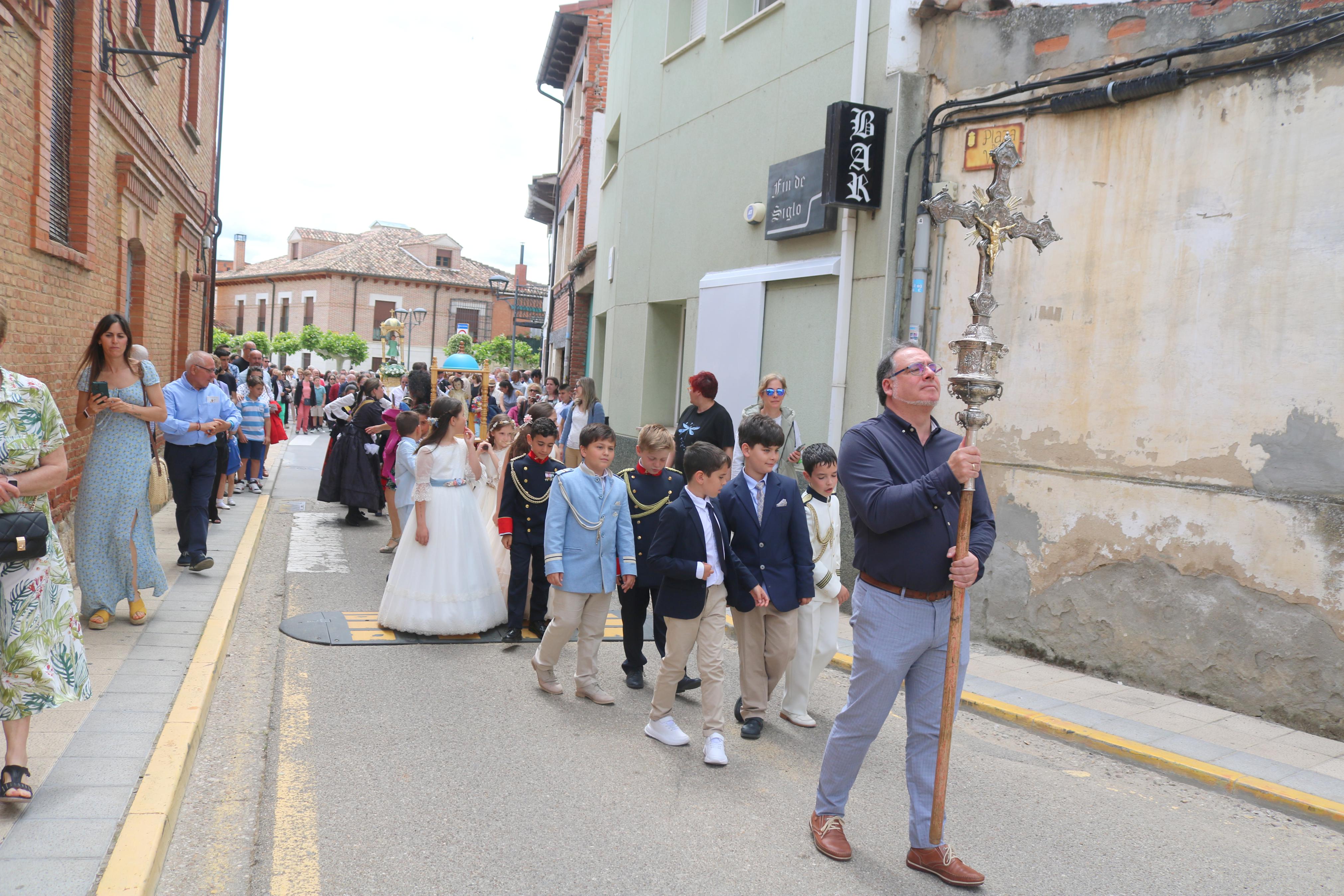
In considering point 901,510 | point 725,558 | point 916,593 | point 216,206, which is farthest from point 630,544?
point 216,206

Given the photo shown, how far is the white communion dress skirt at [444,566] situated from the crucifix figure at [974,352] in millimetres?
4131

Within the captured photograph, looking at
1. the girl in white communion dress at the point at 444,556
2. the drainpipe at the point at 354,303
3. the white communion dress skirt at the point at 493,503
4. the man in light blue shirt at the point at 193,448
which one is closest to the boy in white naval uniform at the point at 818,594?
the girl in white communion dress at the point at 444,556

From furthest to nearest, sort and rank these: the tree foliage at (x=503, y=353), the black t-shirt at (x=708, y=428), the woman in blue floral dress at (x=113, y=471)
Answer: the tree foliage at (x=503, y=353), the black t-shirt at (x=708, y=428), the woman in blue floral dress at (x=113, y=471)

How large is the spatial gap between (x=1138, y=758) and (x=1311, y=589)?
4.93 ft

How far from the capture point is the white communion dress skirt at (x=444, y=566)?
7.11 metres

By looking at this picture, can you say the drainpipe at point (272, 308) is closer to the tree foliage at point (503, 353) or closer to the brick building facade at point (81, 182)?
the tree foliage at point (503, 353)

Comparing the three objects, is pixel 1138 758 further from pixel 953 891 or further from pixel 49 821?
pixel 49 821

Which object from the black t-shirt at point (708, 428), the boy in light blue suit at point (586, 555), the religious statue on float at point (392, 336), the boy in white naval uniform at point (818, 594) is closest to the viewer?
the boy in white naval uniform at point (818, 594)

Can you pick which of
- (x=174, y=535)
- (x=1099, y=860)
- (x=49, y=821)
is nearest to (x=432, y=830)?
(x=49, y=821)

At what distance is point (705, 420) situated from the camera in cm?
830

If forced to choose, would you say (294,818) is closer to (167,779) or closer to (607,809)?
(167,779)

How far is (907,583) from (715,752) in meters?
1.68

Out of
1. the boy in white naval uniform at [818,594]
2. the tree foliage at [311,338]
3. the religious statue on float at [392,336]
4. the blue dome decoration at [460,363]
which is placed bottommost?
the boy in white naval uniform at [818,594]

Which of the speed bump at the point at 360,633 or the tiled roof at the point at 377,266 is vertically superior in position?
the tiled roof at the point at 377,266
